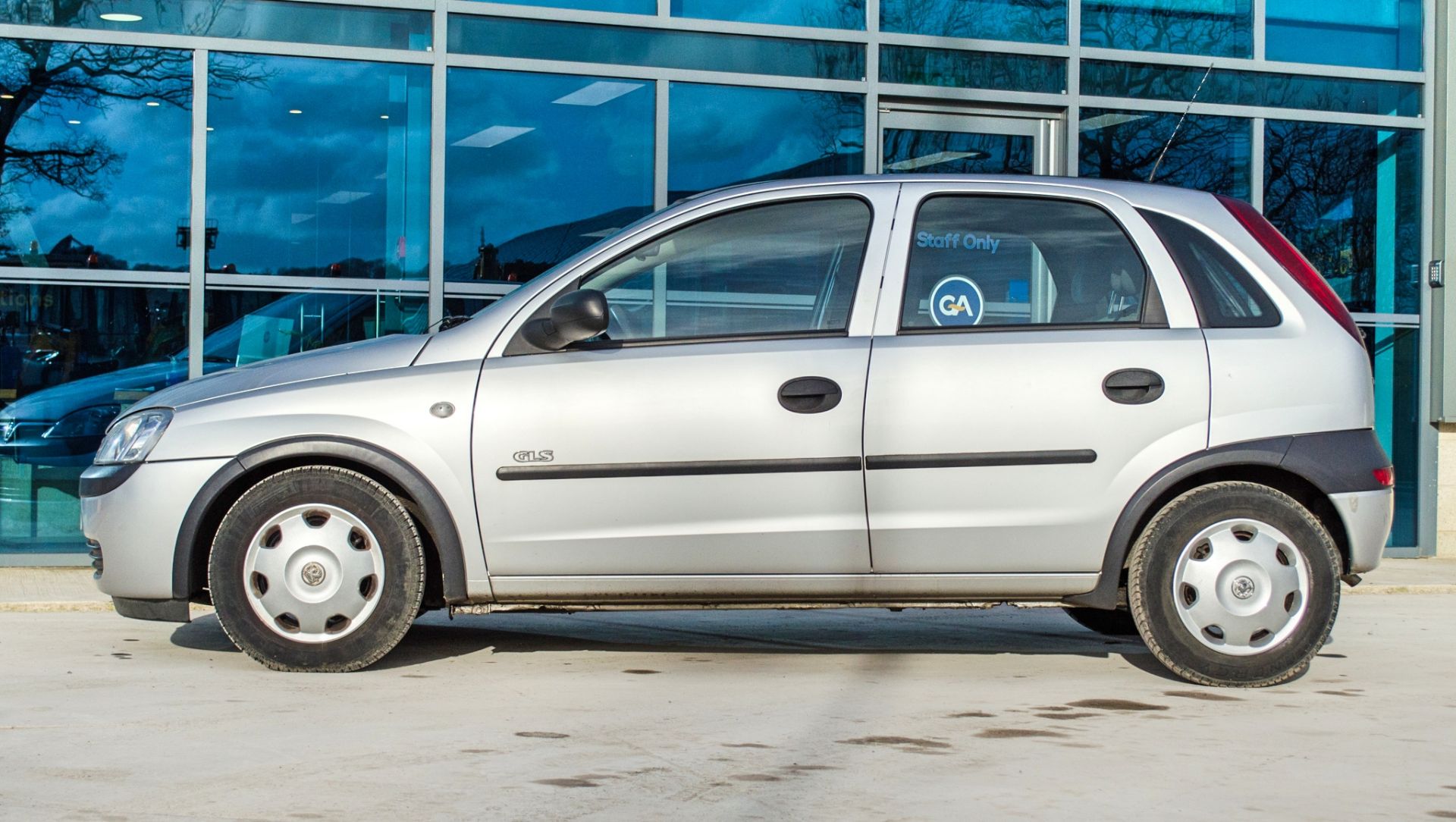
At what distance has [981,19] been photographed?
11.7m

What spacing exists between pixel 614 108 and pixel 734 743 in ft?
22.4

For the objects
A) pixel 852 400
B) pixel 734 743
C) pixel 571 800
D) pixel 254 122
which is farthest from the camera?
pixel 254 122

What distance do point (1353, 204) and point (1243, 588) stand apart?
7.27 meters

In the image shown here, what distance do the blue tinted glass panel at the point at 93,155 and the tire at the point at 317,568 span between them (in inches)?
188

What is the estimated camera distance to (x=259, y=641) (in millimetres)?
5973

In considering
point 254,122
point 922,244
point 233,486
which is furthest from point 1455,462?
point 233,486

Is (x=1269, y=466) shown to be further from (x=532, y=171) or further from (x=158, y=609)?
(x=532, y=171)

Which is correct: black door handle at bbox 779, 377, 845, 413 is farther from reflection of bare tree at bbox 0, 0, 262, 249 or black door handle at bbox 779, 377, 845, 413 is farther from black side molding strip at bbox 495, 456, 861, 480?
reflection of bare tree at bbox 0, 0, 262, 249

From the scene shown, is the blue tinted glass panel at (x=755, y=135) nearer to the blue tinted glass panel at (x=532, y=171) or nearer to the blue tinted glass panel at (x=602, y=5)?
the blue tinted glass panel at (x=532, y=171)

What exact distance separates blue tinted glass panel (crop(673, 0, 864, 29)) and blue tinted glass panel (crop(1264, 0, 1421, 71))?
3.10m

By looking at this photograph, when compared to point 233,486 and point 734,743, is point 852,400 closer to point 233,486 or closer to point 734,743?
point 734,743

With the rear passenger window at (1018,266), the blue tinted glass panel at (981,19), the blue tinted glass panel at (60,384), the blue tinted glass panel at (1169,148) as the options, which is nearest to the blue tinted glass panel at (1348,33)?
the blue tinted glass panel at (1169,148)

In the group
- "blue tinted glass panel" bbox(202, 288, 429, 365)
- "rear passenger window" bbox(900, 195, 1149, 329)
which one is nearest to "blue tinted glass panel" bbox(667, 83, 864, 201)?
"blue tinted glass panel" bbox(202, 288, 429, 365)

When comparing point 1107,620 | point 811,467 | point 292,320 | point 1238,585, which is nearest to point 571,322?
point 811,467
